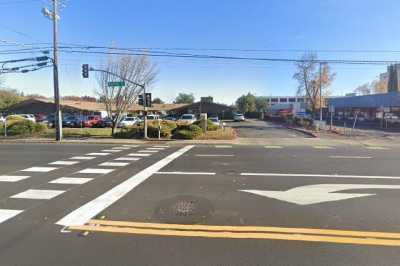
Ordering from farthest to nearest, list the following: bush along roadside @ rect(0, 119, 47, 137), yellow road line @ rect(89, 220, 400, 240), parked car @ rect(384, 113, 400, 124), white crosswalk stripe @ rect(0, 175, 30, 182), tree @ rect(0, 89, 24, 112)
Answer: tree @ rect(0, 89, 24, 112) → parked car @ rect(384, 113, 400, 124) → bush along roadside @ rect(0, 119, 47, 137) → white crosswalk stripe @ rect(0, 175, 30, 182) → yellow road line @ rect(89, 220, 400, 240)

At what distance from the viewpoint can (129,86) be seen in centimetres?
3008

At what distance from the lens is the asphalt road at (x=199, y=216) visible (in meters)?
4.52

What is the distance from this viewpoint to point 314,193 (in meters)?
7.87

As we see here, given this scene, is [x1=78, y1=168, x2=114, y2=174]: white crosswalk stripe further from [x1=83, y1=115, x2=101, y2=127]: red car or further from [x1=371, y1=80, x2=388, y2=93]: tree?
[x1=371, y1=80, x2=388, y2=93]: tree

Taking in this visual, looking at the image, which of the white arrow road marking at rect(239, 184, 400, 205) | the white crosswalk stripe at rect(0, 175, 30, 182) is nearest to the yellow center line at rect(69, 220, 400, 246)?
the white arrow road marking at rect(239, 184, 400, 205)

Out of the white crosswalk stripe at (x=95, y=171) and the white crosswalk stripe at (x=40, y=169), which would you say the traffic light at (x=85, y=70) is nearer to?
the white crosswalk stripe at (x=40, y=169)

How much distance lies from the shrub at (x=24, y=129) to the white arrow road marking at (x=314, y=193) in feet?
86.3

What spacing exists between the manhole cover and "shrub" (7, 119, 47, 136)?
25.7 m

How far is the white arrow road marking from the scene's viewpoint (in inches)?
288

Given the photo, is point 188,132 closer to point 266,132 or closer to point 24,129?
point 266,132

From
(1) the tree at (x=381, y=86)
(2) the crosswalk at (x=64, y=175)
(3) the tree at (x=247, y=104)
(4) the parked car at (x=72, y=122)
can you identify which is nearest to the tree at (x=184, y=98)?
(3) the tree at (x=247, y=104)

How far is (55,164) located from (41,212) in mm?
6239

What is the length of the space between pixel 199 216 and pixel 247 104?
94.6 metres

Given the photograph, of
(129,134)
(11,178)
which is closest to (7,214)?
(11,178)
